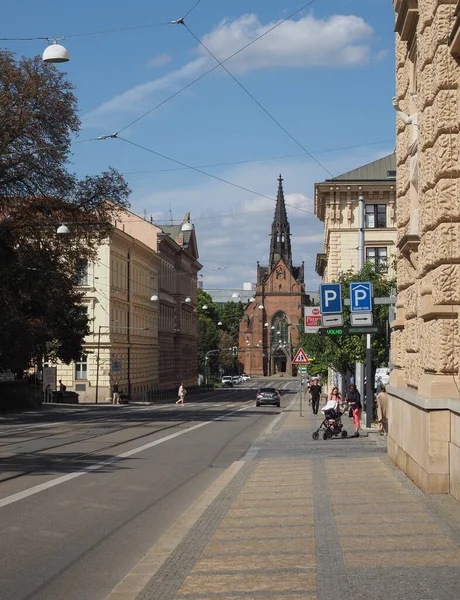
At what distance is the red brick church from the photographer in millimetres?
184250

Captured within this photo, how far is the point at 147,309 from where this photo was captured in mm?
96188

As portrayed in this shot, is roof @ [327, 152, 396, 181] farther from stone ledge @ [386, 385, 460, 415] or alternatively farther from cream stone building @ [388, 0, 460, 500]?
stone ledge @ [386, 385, 460, 415]

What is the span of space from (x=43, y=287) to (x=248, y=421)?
33.9 feet

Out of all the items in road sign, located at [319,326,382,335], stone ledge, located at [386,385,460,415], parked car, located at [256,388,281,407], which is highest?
road sign, located at [319,326,382,335]

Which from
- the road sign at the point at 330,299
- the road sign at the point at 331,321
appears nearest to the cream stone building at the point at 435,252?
the road sign at the point at 331,321

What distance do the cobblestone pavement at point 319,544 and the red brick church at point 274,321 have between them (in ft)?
549

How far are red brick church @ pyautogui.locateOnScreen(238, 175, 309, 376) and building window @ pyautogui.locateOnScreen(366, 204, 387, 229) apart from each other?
114 m

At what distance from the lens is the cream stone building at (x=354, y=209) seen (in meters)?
66.9

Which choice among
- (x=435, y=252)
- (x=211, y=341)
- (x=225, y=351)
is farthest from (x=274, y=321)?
(x=435, y=252)

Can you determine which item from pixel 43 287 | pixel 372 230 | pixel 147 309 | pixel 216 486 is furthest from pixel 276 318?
pixel 216 486

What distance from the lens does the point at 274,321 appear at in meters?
185

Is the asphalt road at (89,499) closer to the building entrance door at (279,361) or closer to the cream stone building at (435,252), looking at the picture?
the cream stone building at (435,252)

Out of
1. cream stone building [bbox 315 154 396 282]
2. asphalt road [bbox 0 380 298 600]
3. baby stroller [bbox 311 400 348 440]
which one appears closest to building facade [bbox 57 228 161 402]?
cream stone building [bbox 315 154 396 282]

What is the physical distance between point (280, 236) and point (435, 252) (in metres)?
179
